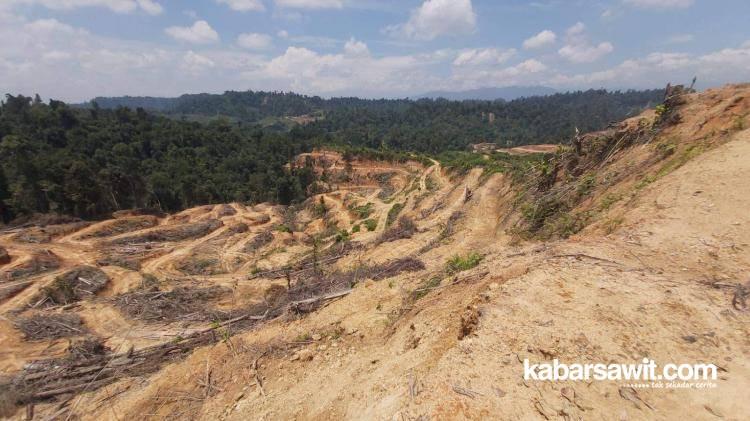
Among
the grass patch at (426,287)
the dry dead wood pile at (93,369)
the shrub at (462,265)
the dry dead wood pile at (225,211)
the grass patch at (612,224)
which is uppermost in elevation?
the grass patch at (612,224)

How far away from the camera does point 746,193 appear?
344 inches

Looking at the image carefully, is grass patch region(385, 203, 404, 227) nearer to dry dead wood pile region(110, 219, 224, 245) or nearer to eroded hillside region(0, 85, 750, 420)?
eroded hillside region(0, 85, 750, 420)

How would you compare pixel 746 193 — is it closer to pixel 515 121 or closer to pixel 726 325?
A: pixel 726 325

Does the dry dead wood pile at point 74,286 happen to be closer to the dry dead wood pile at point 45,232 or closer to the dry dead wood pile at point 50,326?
the dry dead wood pile at point 50,326

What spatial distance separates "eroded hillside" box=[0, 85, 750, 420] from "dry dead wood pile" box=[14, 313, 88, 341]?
0.29ft

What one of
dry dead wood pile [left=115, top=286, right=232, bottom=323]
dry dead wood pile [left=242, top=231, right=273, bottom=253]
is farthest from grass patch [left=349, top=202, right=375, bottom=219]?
dry dead wood pile [left=115, top=286, right=232, bottom=323]

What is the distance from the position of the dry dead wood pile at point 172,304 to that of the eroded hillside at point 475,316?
11 cm

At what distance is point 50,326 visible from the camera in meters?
14.5

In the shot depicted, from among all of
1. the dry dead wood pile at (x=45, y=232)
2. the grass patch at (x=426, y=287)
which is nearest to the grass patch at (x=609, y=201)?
the grass patch at (x=426, y=287)

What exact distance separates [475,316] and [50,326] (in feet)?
58.6

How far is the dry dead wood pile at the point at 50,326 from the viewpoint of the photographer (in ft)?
46.1

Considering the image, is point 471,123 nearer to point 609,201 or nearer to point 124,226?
point 124,226

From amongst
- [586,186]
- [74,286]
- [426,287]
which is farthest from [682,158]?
[74,286]

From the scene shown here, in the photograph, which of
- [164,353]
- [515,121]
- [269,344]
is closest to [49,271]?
[164,353]
